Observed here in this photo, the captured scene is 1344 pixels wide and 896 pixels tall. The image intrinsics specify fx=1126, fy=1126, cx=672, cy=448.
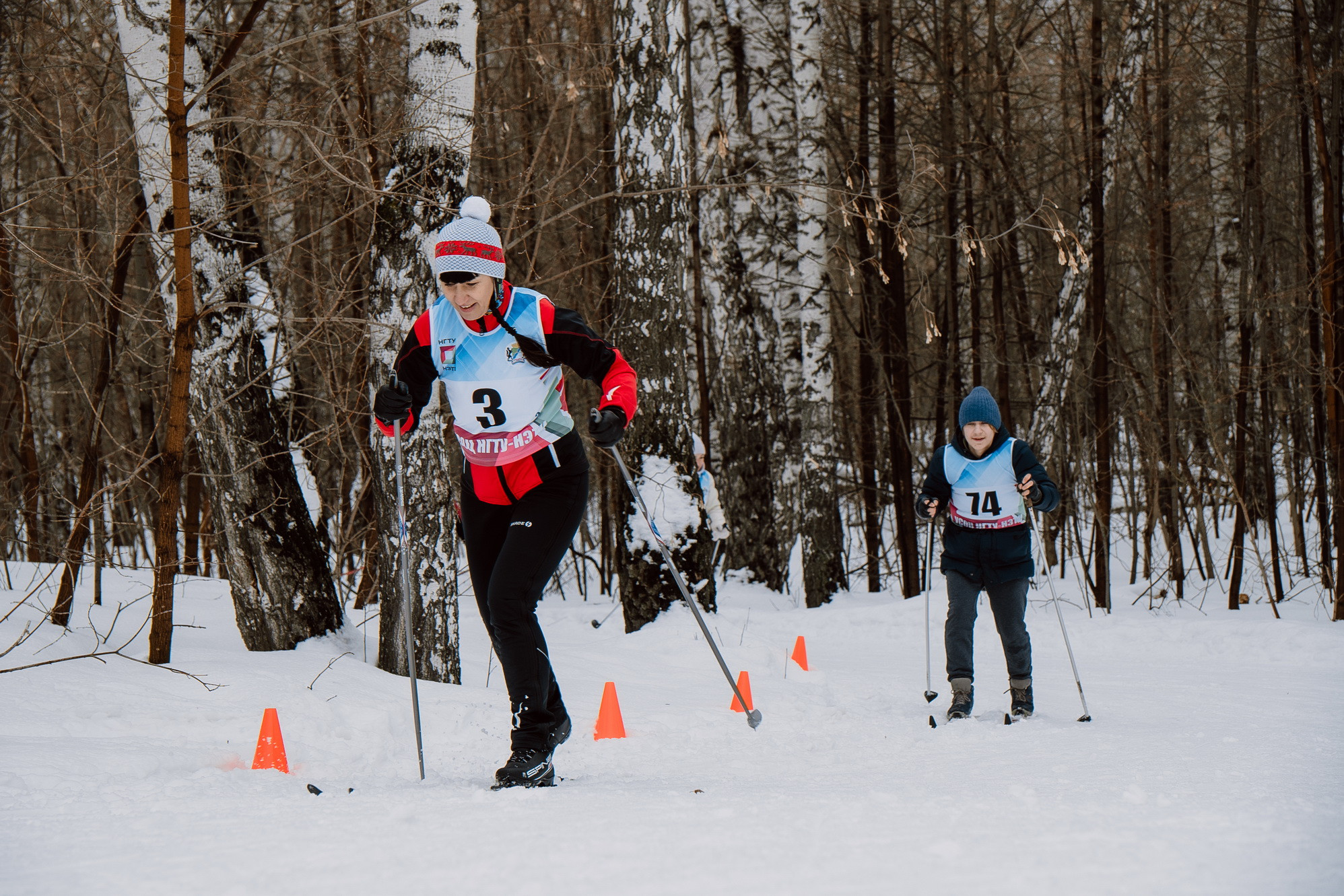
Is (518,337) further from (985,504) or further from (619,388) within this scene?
(985,504)

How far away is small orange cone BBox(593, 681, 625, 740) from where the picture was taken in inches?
205

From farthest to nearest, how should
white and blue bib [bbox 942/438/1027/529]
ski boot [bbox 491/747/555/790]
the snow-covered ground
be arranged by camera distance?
white and blue bib [bbox 942/438/1027/529], ski boot [bbox 491/747/555/790], the snow-covered ground

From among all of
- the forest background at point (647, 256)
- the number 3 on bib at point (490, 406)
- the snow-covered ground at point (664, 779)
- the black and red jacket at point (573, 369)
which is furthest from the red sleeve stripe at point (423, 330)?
the snow-covered ground at point (664, 779)

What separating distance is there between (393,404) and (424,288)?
6.35 feet

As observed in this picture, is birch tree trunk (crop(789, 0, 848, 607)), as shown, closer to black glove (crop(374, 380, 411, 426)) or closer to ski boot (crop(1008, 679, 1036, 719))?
ski boot (crop(1008, 679, 1036, 719))

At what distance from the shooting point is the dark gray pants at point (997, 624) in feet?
20.0

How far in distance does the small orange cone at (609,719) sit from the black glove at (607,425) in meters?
1.53

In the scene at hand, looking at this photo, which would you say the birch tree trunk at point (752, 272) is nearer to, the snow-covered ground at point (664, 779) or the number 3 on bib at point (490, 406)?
the snow-covered ground at point (664, 779)

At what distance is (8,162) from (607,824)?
10.2m

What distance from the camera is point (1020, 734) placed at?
5.41 metres

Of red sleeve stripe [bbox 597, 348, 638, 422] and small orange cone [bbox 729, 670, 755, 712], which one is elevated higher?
red sleeve stripe [bbox 597, 348, 638, 422]

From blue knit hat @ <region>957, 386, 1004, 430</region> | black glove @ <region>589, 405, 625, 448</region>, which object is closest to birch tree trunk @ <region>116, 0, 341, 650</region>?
black glove @ <region>589, 405, 625, 448</region>

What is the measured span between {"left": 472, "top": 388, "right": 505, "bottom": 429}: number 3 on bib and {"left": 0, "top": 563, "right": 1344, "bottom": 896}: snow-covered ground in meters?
1.30

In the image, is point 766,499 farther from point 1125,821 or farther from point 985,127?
point 1125,821
